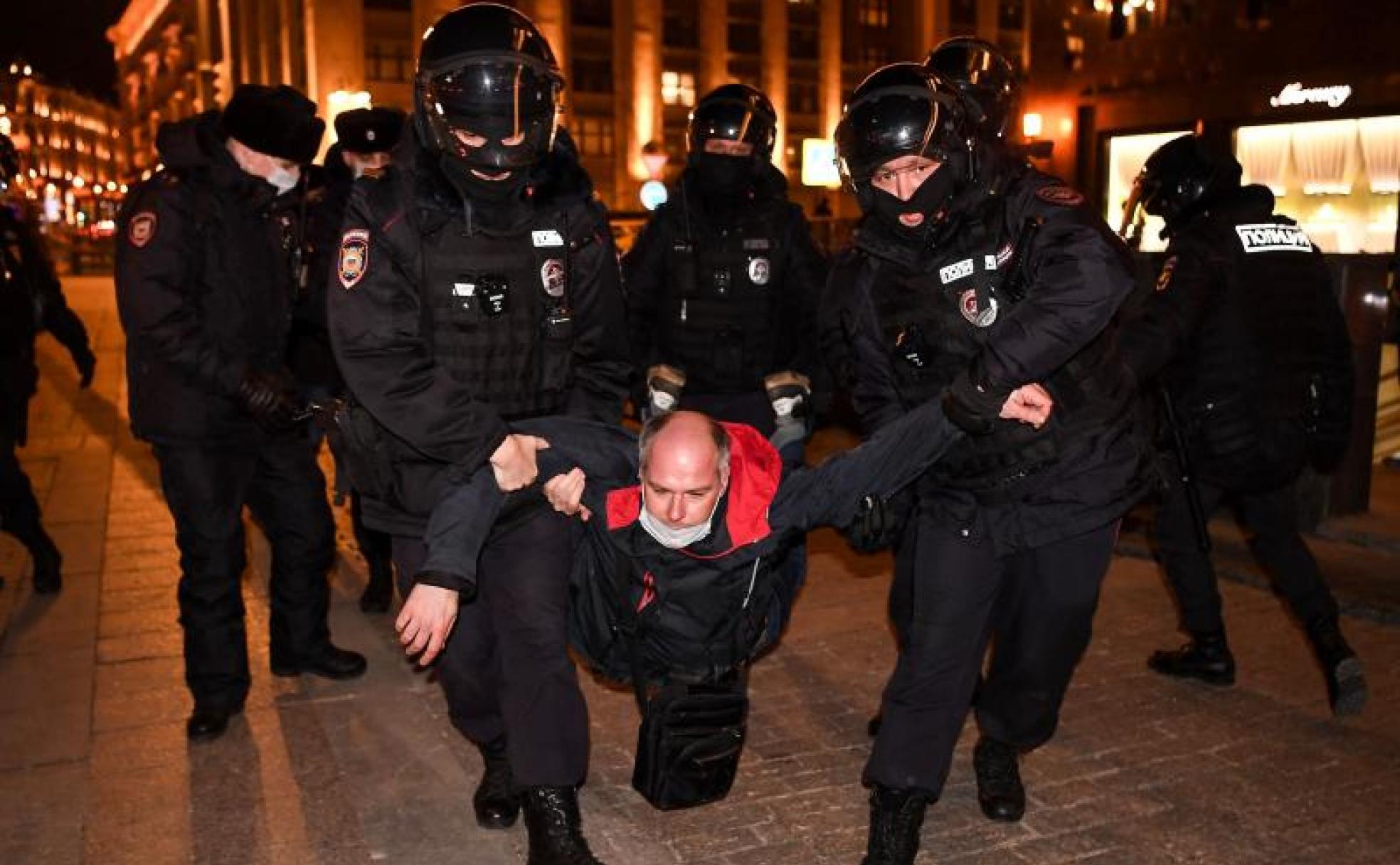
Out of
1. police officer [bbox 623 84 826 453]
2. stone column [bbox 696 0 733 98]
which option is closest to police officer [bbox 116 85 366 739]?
police officer [bbox 623 84 826 453]

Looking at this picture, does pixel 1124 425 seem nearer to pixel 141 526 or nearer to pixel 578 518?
pixel 578 518

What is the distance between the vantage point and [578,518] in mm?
3369

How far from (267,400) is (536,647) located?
1.59 metres

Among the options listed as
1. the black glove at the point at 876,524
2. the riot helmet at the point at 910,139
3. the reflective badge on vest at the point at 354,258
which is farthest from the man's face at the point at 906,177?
the reflective badge on vest at the point at 354,258

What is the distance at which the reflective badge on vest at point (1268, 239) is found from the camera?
4.28 meters

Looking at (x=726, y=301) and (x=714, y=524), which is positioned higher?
(x=726, y=301)

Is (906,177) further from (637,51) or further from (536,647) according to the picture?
(637,51)

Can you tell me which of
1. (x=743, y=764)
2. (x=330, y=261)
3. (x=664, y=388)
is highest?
(x=330, y=261)

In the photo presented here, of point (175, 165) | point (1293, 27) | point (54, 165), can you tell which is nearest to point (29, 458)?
point (175, 165)

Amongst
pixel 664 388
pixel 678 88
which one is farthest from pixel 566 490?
pixel 678 88

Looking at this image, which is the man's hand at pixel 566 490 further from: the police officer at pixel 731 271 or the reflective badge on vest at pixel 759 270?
the reflective badge on vest at pixel 759 270

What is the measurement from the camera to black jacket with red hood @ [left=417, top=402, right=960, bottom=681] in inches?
124

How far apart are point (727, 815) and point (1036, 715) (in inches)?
38.3

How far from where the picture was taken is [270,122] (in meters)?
4.23
